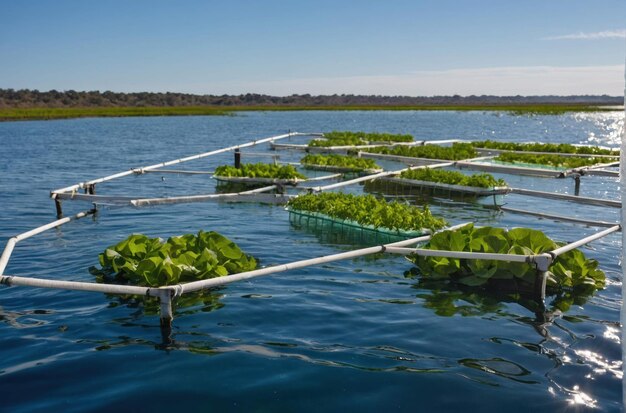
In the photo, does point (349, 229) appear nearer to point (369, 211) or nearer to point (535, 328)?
point (369, 211)

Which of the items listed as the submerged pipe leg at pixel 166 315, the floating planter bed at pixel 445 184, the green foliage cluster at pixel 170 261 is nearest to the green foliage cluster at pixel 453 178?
the floating planter bed at pixel 445 184

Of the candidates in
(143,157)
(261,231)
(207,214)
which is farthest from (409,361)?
(143,157)

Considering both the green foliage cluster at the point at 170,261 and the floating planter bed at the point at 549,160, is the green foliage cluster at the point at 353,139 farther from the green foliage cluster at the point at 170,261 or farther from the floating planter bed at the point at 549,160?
the green foliage cluster at the point at 170,261

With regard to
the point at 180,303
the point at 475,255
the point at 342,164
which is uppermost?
the point at 342,164

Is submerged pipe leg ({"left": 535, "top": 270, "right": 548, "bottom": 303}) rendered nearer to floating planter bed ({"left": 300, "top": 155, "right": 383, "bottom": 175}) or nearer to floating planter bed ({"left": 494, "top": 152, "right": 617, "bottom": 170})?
floating planter bed ({"left": 300, "top": 155, "right": 383, "bottom": 175})

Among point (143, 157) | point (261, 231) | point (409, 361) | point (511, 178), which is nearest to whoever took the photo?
point (409, 361)

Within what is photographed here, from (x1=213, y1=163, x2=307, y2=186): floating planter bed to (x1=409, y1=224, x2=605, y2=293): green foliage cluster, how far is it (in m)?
9.70

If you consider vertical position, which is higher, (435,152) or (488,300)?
(435,152)

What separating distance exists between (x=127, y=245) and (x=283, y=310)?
296 cm

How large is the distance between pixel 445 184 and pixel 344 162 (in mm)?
6356

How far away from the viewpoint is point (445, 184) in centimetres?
→ 1872

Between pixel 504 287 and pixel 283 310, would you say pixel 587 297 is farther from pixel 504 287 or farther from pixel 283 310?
pixel 283 310

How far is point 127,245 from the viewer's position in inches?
395

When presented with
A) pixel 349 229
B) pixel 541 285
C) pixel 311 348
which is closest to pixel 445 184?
pixel 349 229
